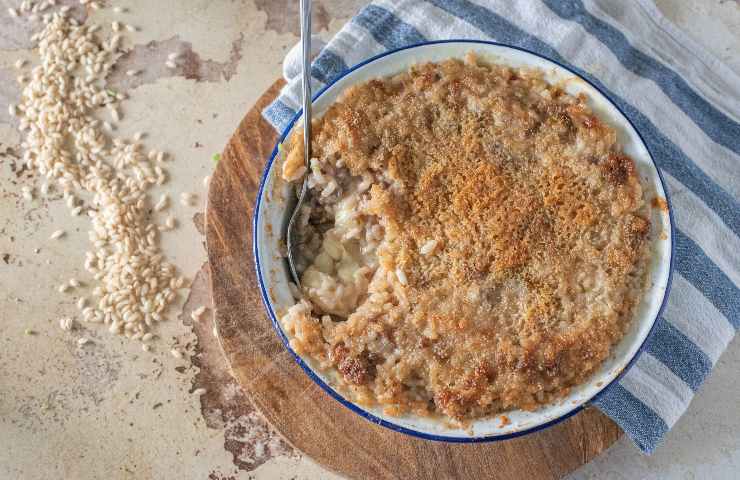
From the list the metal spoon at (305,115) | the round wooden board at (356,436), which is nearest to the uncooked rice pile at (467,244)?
the metal spoon at (305,115)

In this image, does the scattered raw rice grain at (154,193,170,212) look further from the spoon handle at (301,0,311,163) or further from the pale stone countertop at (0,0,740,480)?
the spoon handle at (301,0,311,163)

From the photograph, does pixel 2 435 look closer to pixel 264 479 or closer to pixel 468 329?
pixel 264 479

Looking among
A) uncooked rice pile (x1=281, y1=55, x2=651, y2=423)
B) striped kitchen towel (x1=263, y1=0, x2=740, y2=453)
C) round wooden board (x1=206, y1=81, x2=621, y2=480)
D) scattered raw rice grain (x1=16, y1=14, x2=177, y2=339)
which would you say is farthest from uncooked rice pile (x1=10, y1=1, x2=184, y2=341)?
uncooked rice pile (x1=281, y1=55, x2=651, y2=423)

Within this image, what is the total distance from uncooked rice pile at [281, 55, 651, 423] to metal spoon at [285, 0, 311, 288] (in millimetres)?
34

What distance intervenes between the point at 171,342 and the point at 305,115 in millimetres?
1517

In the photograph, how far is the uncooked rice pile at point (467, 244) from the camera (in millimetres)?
2471

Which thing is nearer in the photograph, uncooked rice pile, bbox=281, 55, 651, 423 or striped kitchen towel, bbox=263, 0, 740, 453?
uncooked rice pile, bbox=281, 55, 651, 423

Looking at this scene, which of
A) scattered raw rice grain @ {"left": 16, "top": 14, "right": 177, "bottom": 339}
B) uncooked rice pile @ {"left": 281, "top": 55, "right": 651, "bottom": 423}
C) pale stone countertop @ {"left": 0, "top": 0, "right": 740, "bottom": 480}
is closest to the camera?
uncooked rice pile @ {"left": 281, "top": 55, "right": 651, "bottom": 423}

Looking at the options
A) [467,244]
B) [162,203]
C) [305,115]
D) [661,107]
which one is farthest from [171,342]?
[661,107]

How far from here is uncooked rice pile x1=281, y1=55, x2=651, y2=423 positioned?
2471mm

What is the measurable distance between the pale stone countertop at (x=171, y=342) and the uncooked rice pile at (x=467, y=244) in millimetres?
1079

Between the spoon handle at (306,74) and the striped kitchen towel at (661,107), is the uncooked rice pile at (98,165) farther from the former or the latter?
the spoon handle at (306,74)

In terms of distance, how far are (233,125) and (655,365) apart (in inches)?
84.7

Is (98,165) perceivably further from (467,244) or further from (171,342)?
(467,244)
